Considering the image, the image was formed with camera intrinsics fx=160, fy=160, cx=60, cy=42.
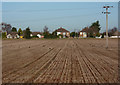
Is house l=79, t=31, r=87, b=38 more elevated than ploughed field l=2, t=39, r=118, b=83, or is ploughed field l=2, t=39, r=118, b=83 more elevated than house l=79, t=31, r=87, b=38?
house l=79, t=31, r=87, b=38

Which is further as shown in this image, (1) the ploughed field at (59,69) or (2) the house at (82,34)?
(2) the house at (82,34)

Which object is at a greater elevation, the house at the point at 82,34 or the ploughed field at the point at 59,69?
the house at the point at 82,34

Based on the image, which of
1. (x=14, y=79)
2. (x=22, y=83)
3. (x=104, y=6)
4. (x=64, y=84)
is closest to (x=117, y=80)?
(x=64, y=84)

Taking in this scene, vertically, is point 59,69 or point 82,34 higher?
point 82,34

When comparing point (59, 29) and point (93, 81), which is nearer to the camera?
point (93, 81)

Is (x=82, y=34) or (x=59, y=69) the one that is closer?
(x=59, y=69)

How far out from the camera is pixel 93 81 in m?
6.79

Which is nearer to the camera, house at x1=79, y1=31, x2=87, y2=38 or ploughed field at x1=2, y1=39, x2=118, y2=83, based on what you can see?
ploughed field at x1=2, y1=39, x2=118, y2=83

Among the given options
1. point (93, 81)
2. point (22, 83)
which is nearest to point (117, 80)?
point (93, 81)

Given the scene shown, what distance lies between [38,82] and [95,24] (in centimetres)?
13393

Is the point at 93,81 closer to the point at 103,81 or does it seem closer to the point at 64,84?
the point at 103,81

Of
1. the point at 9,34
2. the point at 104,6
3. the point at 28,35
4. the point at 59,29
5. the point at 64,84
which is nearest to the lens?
the point at 64,84

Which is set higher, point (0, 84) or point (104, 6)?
point (104, 6)

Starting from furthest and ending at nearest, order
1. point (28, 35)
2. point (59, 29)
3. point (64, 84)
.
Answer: point (59, 29) → point (28, 35) → point (64, 84)
